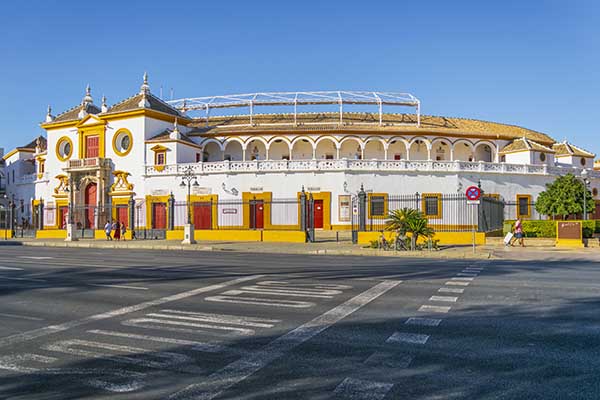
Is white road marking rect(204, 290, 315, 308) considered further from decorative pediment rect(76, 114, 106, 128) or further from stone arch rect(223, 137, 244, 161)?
decorative pediment rect(76, 114, 106, 128)

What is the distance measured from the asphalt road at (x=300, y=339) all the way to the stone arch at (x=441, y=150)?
34.5 metres

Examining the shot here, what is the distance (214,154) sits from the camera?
46.0 meters

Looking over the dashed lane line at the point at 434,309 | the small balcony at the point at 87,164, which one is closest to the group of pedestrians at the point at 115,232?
the small balcony at the point at 87,164

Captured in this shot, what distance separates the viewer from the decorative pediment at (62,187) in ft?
150

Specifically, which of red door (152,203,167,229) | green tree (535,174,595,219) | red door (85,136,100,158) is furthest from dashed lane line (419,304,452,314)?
red door (85,136,100,158)

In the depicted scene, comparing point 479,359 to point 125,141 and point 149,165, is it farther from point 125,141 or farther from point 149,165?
point 125,141

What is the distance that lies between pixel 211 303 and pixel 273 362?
11.9ft

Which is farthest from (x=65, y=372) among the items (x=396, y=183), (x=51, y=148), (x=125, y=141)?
(x=51, y=148)

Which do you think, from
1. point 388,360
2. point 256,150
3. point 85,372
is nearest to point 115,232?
point 256,150

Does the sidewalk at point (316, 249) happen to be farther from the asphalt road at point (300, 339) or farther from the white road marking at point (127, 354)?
the white road marking at point (127, 354)

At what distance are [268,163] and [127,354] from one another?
3318cm

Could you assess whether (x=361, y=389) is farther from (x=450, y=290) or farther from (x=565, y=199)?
(x=565, y=199)

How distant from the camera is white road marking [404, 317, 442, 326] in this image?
7000mm

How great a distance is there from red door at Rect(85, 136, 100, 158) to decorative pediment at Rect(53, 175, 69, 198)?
3.07 m
